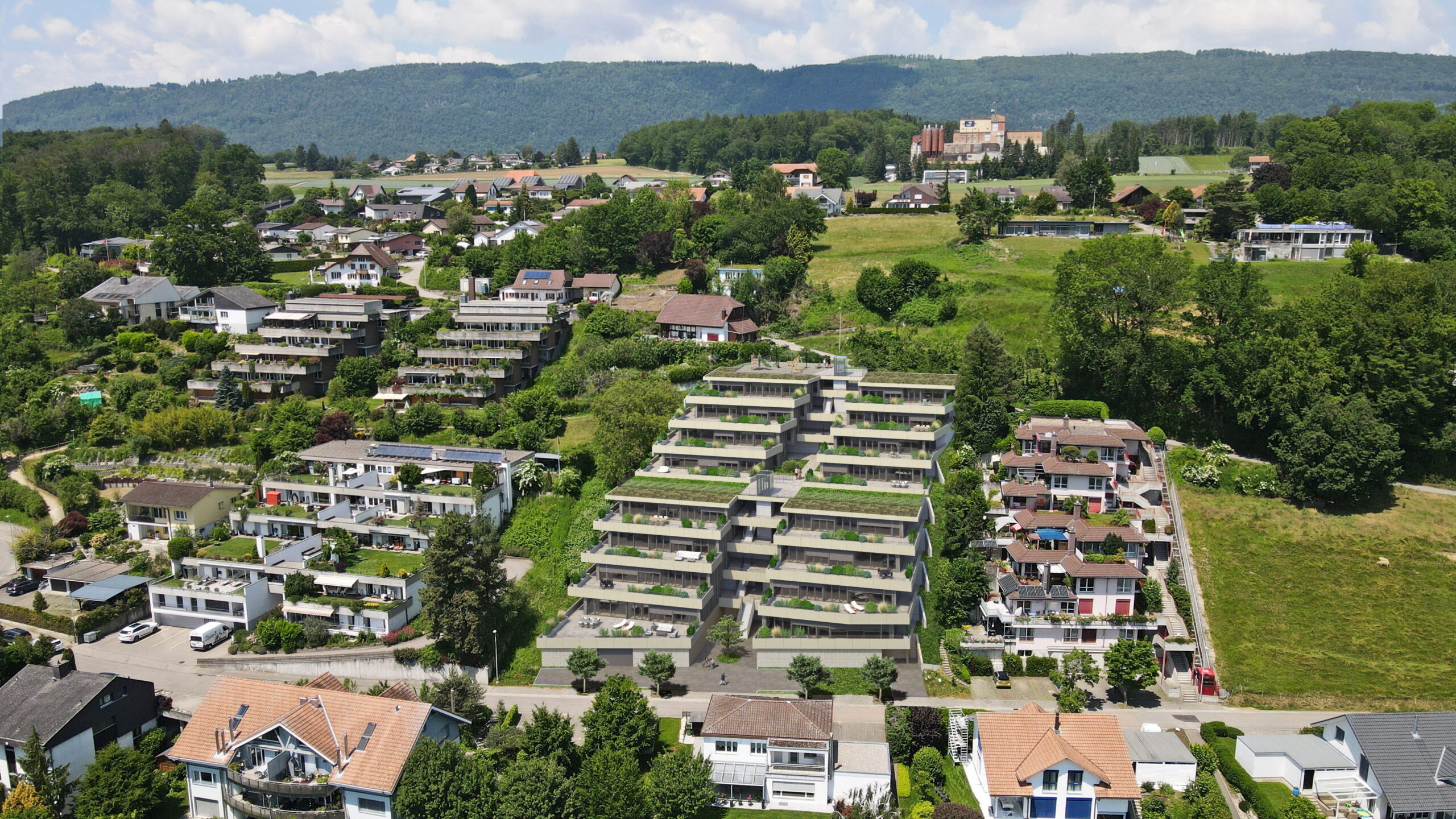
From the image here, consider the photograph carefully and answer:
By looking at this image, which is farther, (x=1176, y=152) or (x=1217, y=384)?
(x=1176, y=152)

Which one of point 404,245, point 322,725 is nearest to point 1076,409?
point 322,725

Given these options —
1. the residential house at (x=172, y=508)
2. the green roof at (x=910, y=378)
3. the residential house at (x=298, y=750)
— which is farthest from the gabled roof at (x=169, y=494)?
the green roof at (x=910, y=378)

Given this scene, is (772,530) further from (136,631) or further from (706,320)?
(136,631)

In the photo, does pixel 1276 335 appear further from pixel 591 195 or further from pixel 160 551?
pixel 591 195

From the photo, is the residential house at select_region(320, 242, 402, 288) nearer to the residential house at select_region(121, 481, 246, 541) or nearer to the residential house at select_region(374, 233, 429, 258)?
the residential house at select_region(374, 233, 429, 258)

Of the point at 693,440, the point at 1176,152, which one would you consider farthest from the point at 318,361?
the point at 1176,152
